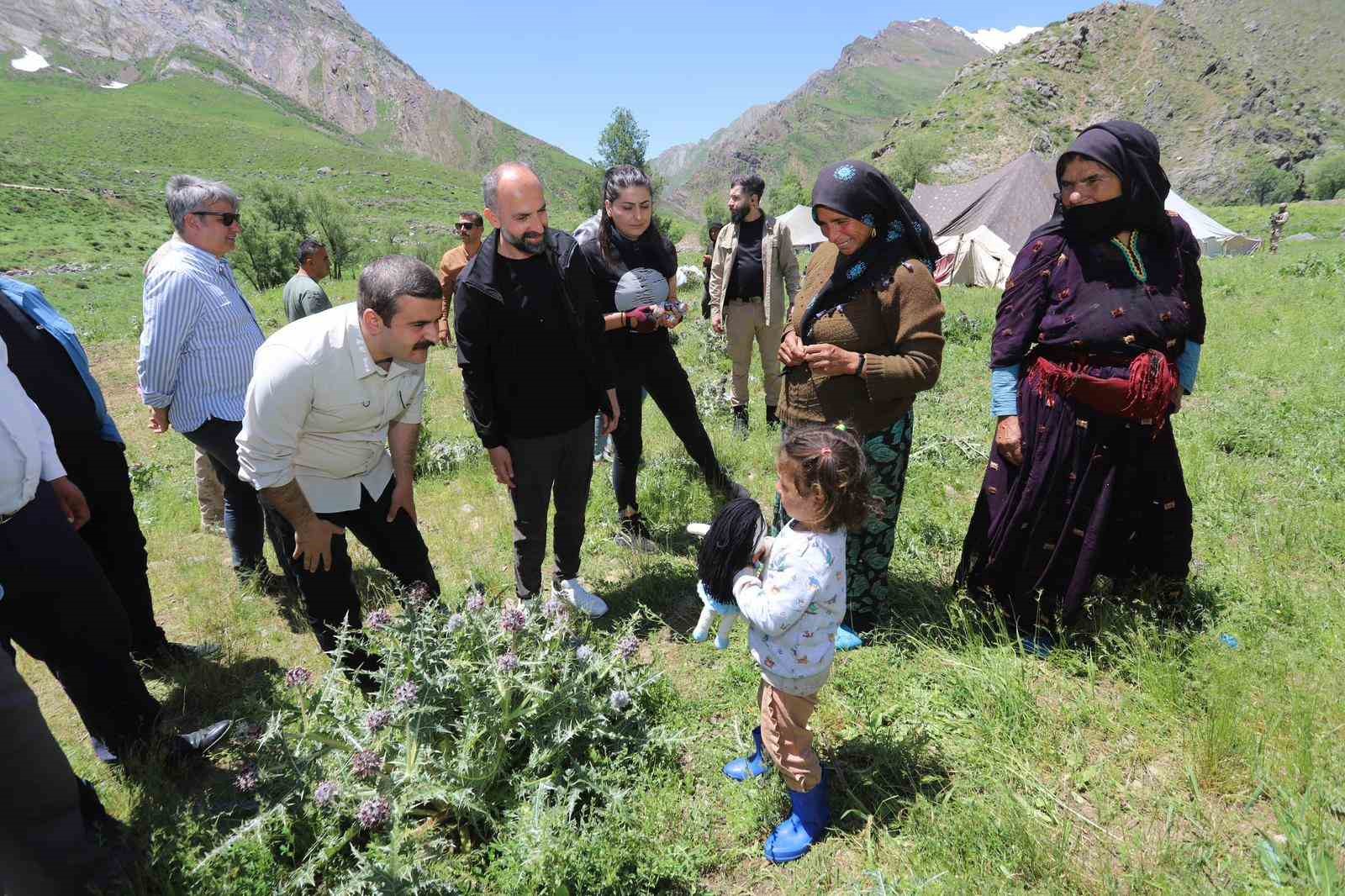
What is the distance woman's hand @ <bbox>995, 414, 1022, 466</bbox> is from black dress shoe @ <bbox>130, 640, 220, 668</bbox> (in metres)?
3.96

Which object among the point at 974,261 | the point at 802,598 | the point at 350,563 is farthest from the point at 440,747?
the point at 974,261

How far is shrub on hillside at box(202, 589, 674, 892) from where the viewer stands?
6.40 ft

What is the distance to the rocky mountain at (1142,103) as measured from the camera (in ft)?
235

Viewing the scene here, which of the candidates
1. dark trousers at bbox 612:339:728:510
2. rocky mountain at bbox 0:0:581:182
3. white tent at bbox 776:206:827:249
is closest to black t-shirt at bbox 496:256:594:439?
dark trousers at bbox 612:339:728:510

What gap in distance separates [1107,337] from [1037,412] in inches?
15.1

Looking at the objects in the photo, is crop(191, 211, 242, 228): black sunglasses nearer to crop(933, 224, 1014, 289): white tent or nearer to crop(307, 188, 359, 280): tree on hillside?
crop(933, 224, 1014, 289): white tent

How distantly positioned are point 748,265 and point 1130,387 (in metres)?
3.69

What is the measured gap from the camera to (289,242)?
71.3 feet

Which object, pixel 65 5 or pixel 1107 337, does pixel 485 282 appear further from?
pixel 65 5

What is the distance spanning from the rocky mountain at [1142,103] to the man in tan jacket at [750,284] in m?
68.0

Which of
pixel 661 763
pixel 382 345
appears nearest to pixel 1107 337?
pixel 661 763

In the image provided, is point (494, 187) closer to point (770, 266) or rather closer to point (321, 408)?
point (321, 408)

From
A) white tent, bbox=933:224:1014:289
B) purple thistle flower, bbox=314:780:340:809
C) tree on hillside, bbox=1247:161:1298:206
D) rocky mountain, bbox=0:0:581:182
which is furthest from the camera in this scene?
rocky mountain, bbox=0:0:581:182

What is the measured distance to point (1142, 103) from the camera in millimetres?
85188
